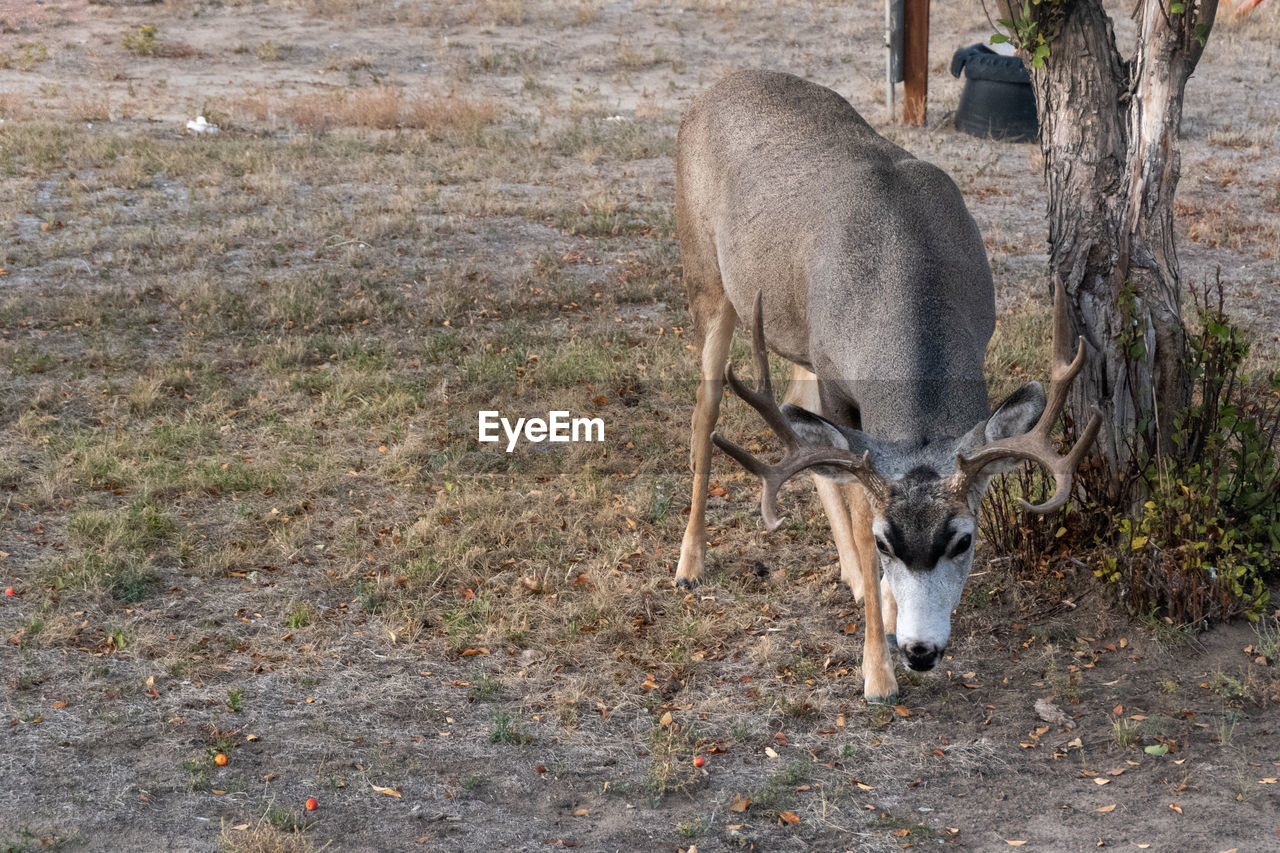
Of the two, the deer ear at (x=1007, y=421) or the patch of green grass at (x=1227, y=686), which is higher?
the deer ear at (x=1007, y=421)

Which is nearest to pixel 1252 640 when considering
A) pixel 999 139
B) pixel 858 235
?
pixel 858 235

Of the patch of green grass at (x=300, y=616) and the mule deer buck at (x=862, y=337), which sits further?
the patch of green grass at (x=300, y=616)

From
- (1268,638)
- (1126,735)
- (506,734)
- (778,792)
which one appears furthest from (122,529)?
(1268,638)

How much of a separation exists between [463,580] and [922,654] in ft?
8.32

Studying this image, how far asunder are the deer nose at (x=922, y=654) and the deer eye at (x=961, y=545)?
1.00 ft

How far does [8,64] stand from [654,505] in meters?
15.7

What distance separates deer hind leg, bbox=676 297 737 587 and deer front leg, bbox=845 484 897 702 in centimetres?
116

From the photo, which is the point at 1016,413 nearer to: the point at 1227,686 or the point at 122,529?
the point at 1227,686

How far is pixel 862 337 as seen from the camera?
4590 millimetres

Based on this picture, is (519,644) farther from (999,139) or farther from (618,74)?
(618,74)

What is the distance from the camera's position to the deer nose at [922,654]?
4.06 metres

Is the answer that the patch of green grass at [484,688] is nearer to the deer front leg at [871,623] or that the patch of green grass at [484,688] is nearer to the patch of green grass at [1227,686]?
the deer front leg at [871,623]

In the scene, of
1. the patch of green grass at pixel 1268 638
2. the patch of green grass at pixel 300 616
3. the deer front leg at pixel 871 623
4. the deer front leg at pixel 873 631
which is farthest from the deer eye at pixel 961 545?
the patch of green grass at pixel 300 616

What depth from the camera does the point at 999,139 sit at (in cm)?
1452
